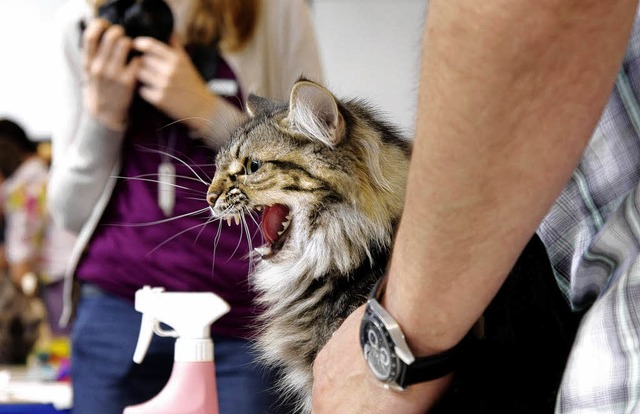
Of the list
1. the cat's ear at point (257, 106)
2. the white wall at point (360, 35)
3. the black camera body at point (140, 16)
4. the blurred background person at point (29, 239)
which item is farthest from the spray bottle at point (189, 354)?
the white wall at point (360, 35)

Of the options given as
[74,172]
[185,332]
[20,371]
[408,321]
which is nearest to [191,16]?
[74,172]

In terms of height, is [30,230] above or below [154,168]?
below

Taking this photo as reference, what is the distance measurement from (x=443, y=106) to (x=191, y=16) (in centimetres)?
70

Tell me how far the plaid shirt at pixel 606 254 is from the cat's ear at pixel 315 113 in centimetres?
22

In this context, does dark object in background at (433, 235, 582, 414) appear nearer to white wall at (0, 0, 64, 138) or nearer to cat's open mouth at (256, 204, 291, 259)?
cat's open mouth at (256, 204, 291, 259)

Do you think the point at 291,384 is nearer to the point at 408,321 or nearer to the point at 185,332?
the point at 185,332

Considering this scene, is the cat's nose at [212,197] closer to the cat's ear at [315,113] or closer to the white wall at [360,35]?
the cat's ear at [315,113]

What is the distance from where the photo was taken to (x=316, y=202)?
67 cm

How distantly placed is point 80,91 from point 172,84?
181mm

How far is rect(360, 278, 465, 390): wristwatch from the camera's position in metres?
0.49

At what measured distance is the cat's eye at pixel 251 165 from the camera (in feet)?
2.31

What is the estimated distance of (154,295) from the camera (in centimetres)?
69

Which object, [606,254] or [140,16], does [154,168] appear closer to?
[140,16]

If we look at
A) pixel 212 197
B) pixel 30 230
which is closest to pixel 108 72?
pixel 212 197
